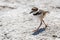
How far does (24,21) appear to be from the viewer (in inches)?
191

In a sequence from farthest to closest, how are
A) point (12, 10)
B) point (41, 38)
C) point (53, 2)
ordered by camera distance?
1. point (53, 2)
2. point (12, 10)
3. point (41, 38)

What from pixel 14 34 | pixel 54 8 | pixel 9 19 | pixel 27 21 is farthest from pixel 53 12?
pixel 14 34

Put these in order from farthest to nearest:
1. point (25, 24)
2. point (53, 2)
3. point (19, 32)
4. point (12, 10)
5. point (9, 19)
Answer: point (53, 2) < point (12, 10) < point (9, 19) < point (25, 24) < point (19, 32)

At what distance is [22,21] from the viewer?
4.85 m

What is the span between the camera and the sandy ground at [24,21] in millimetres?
4121

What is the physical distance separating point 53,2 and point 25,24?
179cm

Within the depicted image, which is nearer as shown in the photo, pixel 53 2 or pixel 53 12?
pixel 53 12

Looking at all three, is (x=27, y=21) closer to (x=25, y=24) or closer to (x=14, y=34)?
(x=25, y=24)

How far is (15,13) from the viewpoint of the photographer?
536 centimetres

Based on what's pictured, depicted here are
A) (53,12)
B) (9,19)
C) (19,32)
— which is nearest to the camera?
(19,32)

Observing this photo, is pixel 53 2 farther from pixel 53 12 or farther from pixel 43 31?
pixel 43 31

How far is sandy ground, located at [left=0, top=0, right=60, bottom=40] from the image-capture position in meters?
4.12

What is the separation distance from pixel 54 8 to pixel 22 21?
1.19 meters

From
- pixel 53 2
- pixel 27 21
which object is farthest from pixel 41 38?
pixel 53 2
